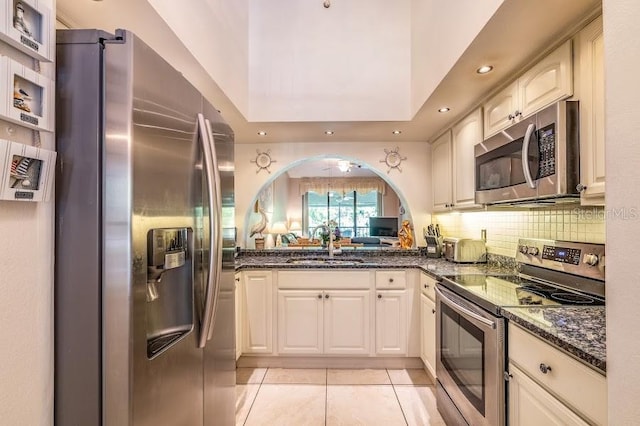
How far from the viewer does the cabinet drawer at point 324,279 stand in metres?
2.74

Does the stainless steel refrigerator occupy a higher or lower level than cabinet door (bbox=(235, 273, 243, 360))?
higher

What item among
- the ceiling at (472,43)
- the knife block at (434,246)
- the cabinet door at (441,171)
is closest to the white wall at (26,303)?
the ceiling at (472,43)

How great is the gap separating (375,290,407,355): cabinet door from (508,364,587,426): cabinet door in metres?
1.39

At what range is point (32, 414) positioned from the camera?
2.50ft

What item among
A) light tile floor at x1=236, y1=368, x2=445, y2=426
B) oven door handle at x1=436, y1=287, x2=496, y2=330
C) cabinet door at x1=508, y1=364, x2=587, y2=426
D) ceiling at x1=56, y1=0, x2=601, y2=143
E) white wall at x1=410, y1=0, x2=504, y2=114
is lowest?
light tile floor at x1=236, y1=368, x2=445, y2=426

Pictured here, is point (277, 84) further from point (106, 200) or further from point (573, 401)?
point (573, 401)

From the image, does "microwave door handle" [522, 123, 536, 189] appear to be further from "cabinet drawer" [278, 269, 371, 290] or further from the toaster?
"cabinet drawer" [278, 269, 371, 290]

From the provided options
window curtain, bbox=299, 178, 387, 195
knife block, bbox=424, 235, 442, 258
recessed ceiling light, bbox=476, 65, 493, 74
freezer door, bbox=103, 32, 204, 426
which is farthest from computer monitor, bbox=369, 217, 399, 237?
freezer door, bbox=103, 32, 204, 426

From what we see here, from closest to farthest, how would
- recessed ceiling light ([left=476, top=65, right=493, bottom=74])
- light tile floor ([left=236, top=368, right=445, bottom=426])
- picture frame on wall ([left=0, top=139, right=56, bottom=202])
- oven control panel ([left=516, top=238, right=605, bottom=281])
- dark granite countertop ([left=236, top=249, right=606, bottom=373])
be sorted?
picture frame on wall ([left=0, top=139, right=56, bottom=202]), dark granite countertop ([left=236, top=249, right=606, bottom=373]), oven control panel ([left=516, top=238, right=605, bottom=281]), recessed ceiling light ([left=476, top=65, right=493, bottom=74]), light tile floor ([left=236, top=368, right=445, bottom=426])

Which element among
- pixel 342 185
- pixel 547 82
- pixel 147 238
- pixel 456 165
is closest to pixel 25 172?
pixel 147 238

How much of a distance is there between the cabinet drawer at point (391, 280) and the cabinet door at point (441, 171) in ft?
2.37

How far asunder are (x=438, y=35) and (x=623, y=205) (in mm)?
1697

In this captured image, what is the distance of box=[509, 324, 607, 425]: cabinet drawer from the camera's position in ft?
2.97

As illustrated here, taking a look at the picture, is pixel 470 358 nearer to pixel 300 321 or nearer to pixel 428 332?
pixel 428 332
